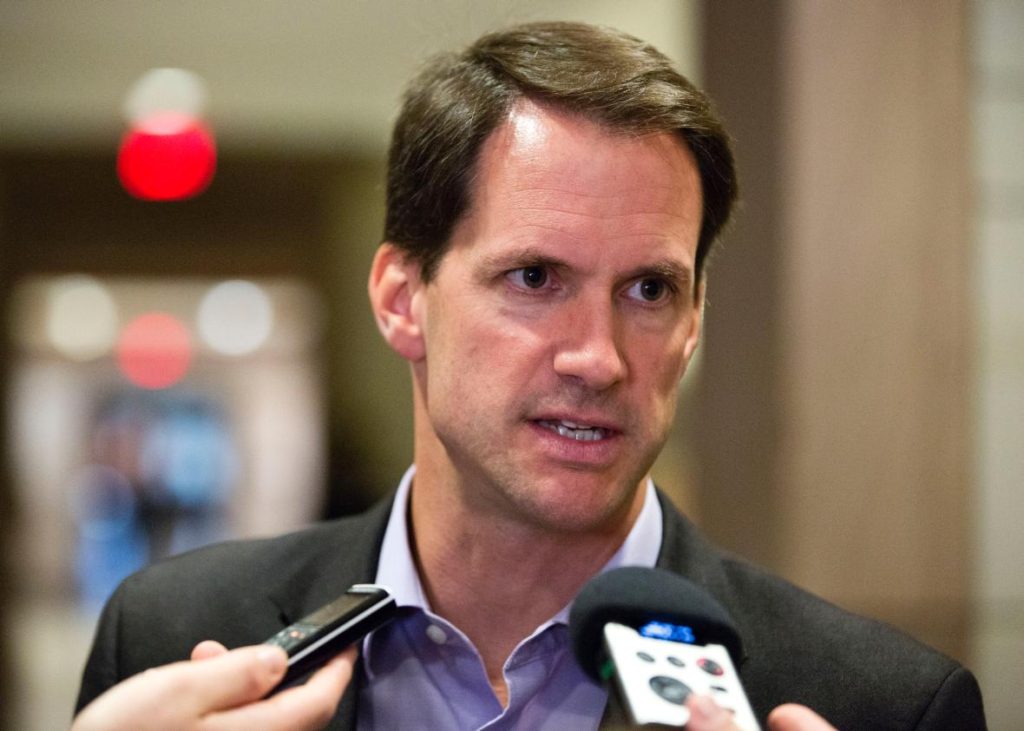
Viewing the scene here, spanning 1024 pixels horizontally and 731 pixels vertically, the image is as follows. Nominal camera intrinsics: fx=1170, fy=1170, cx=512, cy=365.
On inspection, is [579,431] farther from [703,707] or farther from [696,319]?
[703,707]

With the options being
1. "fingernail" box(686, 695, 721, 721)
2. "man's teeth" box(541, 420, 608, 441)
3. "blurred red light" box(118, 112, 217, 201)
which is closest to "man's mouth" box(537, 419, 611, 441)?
"man's teeth" box(541, 420, 608, 441)

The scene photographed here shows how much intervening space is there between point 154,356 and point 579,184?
34.1ft

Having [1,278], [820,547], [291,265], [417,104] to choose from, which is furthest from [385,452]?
[417,104]

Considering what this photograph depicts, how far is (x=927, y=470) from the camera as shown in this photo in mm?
2418

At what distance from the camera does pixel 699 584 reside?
4.80ft

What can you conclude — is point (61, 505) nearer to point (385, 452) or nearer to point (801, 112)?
point (385, 452)

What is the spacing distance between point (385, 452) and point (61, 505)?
467 cm

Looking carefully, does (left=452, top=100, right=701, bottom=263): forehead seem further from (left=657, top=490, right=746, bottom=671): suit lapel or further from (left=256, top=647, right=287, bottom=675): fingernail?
(left=256, top=647, right=287, bottom=675): fingernail

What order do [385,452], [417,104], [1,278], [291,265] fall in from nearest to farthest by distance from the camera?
1. [417,104]
2. [1,278]
3. [385,452]
4. [291,265]

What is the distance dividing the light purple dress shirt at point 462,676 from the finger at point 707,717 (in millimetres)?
543

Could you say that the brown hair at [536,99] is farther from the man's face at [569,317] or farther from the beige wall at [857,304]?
the beige wall at [857,304]

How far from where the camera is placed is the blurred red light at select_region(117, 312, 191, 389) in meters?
10.8

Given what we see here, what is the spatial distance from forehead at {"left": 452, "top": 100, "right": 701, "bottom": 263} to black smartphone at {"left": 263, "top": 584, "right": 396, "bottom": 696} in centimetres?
46

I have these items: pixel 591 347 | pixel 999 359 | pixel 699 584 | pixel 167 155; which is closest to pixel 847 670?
pixel 699 584
